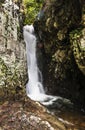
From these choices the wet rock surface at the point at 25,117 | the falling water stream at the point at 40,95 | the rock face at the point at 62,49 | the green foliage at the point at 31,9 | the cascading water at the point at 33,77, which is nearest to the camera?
the wet rock surface at the point at 25,117

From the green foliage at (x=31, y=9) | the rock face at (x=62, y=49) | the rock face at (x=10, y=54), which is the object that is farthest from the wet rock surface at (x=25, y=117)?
the green foliage at (x=31, y=9)

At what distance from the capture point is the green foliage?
21741mm

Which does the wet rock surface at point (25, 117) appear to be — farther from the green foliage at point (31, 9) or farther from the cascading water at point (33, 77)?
the green foliage at point (31, 9)

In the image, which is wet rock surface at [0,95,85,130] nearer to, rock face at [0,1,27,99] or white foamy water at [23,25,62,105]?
rock face at [0,1,27,99]

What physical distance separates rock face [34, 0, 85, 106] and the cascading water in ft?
1.80

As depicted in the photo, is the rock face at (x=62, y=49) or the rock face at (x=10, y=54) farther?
the rock face at (x=62, y=49)

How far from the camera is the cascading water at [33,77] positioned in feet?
45.3

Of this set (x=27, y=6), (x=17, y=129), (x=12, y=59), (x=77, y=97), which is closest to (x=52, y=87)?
(x=77, y=97)

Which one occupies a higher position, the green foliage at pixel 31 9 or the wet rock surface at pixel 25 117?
the green foliage at pixel 31 9

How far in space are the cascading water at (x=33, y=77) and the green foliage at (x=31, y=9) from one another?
3.32 meters

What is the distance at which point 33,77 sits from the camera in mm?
15930

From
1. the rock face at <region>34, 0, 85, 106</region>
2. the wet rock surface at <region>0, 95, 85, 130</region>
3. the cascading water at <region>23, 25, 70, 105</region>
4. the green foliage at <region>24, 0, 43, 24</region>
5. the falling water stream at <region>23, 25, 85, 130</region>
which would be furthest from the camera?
the green foliage at <region>24, 0, 43, 24</region>

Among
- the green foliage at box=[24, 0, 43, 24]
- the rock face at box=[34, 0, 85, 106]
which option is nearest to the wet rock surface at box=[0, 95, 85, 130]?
the rock face at box=[34, 0, 85, 106]

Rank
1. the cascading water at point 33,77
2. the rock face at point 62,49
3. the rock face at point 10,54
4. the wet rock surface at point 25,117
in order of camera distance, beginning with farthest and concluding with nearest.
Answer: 1. the cascading water at point 33,77
2. the rock face at point 62,49
3. the rock face at point 10,54
4. the wet rock surface at point 25,117
